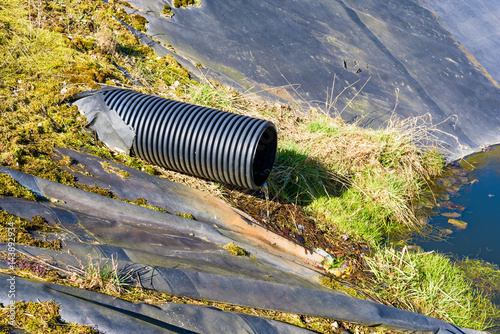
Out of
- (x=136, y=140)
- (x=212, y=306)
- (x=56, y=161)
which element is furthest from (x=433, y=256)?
(x=56, y=161)

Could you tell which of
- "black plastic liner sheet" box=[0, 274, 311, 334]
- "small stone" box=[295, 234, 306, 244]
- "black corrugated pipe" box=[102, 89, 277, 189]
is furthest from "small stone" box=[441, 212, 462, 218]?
"black plastic liner sheet" box=[0, 274, 311, 334]

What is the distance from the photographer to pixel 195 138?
3830 mm

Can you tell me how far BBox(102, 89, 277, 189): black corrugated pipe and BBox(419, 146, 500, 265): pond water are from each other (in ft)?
8.15

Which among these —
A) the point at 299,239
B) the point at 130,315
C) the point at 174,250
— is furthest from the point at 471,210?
the point at 130,315

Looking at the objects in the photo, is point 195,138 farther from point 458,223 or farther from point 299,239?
point 458,223

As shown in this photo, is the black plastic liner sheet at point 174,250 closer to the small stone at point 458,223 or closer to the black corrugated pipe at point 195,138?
the black corrugated pipe at point 195,138

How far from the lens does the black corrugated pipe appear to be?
374 cm

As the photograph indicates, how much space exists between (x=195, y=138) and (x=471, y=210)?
3.92 meters

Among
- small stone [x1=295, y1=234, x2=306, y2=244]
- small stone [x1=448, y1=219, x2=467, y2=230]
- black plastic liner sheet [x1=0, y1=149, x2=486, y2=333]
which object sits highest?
small stone [x1=448, y1=219, x2=467, y2=230]

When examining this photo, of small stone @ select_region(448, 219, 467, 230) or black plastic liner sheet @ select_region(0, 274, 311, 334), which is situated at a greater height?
small stone @ select_region(448, 219, 467, 230)

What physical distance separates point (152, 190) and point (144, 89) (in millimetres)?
1861

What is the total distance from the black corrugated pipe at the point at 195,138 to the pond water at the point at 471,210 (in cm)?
249

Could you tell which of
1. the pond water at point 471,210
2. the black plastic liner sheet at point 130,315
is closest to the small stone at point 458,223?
the pond water at point 471,210

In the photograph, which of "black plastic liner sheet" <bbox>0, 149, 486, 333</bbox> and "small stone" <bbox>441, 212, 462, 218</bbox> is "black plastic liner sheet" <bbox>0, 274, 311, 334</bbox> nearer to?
"black plastic liner sheet" <bbox>0, 149, 486, 333</bbox>
